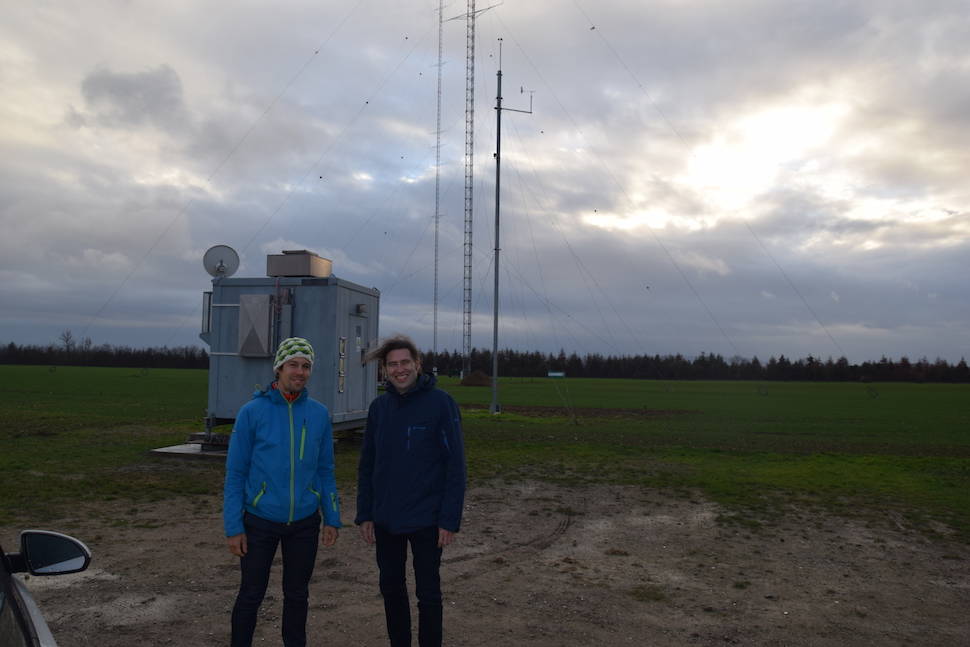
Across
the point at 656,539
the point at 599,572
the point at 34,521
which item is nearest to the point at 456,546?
the point at 599,572

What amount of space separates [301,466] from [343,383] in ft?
30.7

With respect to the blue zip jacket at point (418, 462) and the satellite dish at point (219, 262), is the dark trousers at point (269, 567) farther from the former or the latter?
the satellite dish at point (219, 262)

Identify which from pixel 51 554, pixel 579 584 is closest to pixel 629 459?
pixel 579 584

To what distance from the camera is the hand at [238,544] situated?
142 inches

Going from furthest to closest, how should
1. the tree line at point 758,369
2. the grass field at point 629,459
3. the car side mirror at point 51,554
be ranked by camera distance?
the tree line at point 758,369, the grass field at point 629,459, the car side mirror at point 51,554

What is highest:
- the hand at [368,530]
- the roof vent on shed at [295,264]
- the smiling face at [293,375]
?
the roof vent on shed at [295,264]

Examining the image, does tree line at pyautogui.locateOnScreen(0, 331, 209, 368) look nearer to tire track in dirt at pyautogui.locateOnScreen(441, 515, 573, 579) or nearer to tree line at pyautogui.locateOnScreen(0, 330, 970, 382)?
tree line at pyautogui.locateOnScreen(0, 330, 970, 382)

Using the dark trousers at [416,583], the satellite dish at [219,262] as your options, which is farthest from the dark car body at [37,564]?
the satellite dish at [219,262]

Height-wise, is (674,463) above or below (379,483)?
below

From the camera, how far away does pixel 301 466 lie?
3.78 m

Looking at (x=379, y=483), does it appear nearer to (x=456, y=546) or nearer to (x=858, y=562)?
(x=456, y=546)

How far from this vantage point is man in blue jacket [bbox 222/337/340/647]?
144 inches

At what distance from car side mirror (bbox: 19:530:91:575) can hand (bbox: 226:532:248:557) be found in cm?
113

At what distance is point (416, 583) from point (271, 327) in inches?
363
